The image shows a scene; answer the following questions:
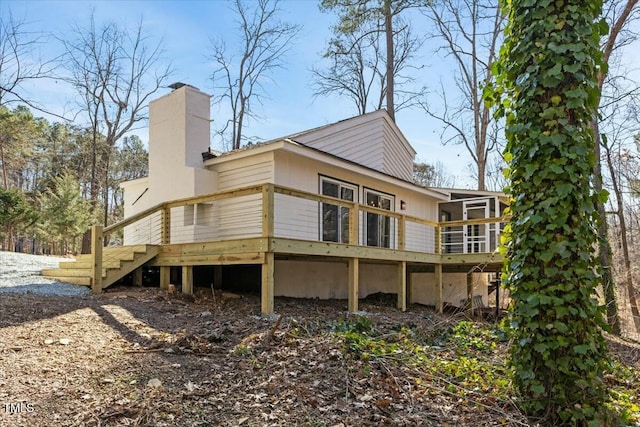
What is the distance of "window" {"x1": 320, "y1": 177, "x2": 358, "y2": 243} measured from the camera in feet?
33.7

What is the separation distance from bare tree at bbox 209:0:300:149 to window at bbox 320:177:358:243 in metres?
13.4

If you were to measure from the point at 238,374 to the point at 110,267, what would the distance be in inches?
197

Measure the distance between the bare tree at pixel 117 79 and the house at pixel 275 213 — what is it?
11815 mm

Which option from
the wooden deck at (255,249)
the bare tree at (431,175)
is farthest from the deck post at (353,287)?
the bare tree at (431,175)

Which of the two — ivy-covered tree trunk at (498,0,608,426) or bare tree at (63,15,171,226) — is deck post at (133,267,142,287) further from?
bare tree at (63,15,171,226)

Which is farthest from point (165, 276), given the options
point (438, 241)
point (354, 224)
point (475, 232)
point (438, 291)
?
point (475, 232)

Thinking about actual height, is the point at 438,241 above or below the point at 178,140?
below

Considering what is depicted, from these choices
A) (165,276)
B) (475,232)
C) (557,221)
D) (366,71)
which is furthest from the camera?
(366,71)

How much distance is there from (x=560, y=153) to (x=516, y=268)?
0.97 m

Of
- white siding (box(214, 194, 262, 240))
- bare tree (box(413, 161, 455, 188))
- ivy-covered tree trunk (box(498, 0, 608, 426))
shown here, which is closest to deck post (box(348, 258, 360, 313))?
white siding (box(214, 194, 262, 240))

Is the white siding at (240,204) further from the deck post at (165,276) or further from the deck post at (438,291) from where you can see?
the deck post at (438,291)

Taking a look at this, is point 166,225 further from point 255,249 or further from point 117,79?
point 117,79

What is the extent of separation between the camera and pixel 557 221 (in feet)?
11.7

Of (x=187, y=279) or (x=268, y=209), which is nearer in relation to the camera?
(x=268, y=209)
